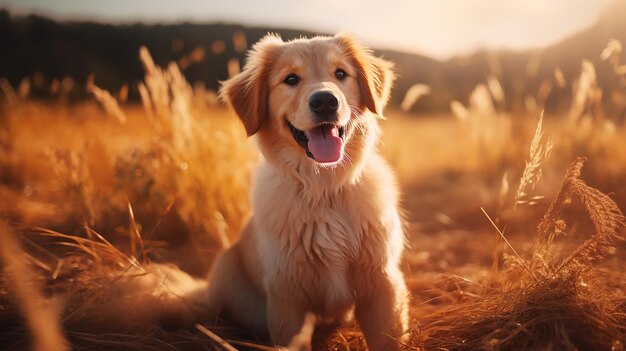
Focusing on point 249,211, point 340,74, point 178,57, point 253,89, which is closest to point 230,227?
point 249,211

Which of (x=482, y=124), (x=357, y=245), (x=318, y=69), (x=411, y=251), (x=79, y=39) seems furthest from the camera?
(x=79, y=39)

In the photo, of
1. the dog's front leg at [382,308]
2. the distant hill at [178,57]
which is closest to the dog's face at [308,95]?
the dog's front leg at [382,308]

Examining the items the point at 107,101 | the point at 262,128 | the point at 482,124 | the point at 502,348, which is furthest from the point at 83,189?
the point at 482,124

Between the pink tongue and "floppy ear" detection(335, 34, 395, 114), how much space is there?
14.6 inches

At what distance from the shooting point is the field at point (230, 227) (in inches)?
72.9

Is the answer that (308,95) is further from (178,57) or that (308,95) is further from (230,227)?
(178,57)

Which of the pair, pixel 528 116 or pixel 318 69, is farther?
pixel 528 116

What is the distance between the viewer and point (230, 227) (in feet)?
11.7

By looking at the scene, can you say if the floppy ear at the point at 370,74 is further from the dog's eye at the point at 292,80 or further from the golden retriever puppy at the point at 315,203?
the dog's eye at the point at 292,80

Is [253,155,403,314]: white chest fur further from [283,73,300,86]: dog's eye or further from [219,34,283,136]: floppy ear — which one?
[283,73,300,86]: dog's eye

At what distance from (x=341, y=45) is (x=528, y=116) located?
426cm

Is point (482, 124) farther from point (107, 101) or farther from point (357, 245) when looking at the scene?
point (107, 101)

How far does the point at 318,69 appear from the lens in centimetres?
231

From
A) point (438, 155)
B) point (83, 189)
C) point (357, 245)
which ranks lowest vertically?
point (438, 155)
